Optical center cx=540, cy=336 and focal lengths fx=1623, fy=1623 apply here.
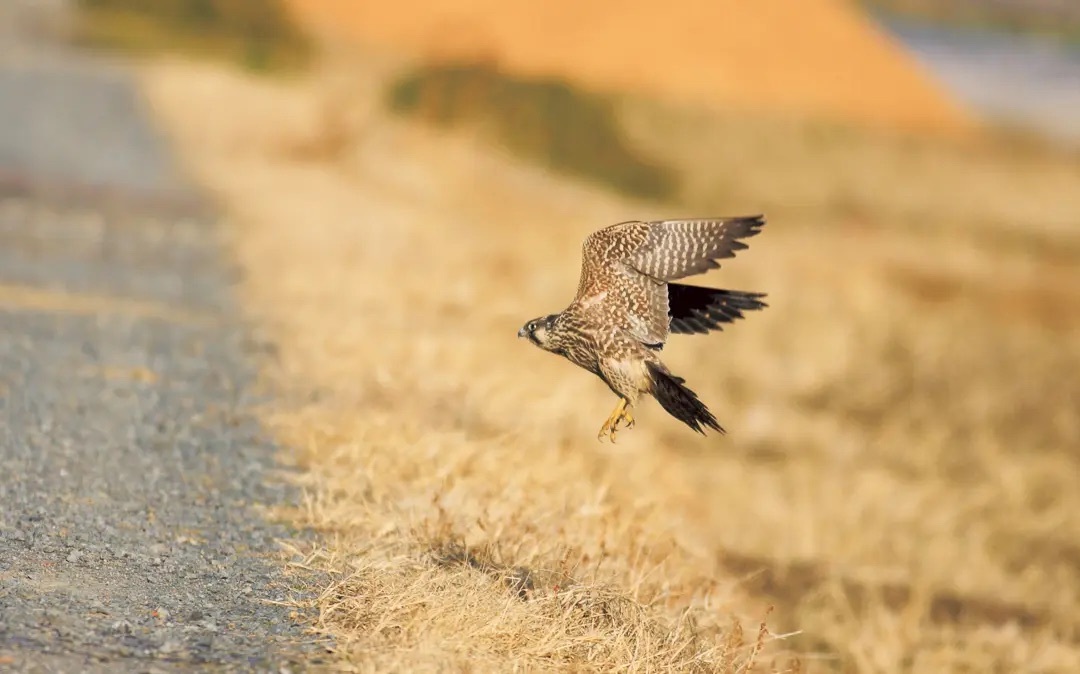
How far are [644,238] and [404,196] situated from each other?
12911 mm

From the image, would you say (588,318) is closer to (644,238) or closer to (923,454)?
(644,238)

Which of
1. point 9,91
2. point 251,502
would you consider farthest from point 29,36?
point 251,502

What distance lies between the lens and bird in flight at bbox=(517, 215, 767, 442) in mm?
5953

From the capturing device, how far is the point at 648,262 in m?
6.11

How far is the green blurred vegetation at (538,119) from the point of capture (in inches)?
976

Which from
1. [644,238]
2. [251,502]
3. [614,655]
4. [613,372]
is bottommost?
[251,502]

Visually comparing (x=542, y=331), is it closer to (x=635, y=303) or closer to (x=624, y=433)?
(x=635, y=303)

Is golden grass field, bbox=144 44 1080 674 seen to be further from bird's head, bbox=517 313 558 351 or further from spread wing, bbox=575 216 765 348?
spread wing, bbox=575 216 765 348

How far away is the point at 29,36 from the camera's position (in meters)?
35.8

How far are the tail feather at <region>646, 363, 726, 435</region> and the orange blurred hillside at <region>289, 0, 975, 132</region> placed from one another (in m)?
28.8

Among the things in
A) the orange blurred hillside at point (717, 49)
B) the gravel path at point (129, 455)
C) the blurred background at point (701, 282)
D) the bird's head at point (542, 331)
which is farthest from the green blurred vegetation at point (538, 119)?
the bird's head at point (542, 331)

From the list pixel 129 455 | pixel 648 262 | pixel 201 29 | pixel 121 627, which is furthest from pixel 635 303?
pixel 201 29

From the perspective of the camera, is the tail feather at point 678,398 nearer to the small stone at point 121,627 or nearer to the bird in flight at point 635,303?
the bird in flight at point 635,303

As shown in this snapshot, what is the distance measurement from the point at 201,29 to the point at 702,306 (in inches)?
1235
